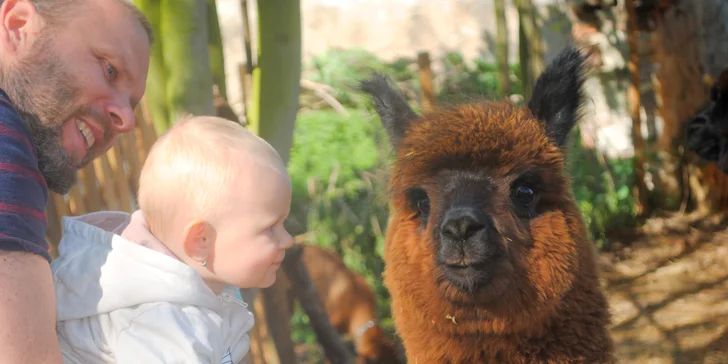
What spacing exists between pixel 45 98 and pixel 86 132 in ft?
0.49

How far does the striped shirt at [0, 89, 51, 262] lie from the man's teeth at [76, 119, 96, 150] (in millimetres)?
210

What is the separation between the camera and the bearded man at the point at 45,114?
1355mm

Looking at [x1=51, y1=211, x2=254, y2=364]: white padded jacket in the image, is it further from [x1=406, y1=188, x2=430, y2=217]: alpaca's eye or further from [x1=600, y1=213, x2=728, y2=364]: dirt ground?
[x1=600, y1=213, x2=728, y2=364]: dirt ground

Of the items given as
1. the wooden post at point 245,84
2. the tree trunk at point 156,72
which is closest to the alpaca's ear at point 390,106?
the tree trunk at point 156,72

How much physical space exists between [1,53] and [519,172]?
134 centimetres

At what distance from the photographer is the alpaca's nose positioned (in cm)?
186

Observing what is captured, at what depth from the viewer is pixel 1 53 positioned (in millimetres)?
1559

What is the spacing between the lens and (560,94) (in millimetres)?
2078

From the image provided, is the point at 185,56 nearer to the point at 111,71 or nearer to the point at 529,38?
the point at 111,71

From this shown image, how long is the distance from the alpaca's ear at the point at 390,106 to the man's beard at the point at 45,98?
0.95 meters

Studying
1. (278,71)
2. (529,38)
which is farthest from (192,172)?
(529,38)

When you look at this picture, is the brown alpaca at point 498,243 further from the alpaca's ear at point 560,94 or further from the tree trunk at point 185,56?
the tree trunk at point 185,56

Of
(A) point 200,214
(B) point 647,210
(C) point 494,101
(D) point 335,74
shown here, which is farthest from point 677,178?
(A) point 200,214

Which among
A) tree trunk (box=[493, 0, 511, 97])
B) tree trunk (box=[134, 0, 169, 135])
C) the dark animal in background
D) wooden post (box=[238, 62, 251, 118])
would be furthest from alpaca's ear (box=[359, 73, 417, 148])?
tree trunk (box=[493, 0, 511, 97])
